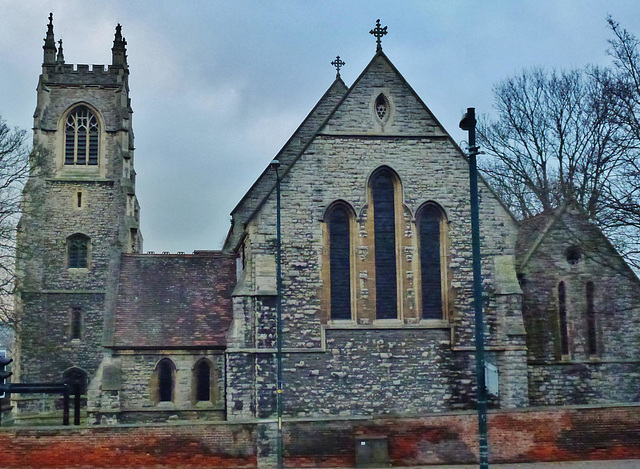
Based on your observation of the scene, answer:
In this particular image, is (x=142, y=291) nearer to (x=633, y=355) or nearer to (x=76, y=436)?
(x=76, y=436)

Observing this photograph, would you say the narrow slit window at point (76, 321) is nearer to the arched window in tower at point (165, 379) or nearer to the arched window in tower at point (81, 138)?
the arched window in tower at point (81, 138)

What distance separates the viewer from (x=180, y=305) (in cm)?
2864

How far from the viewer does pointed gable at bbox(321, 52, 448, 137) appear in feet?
82.8

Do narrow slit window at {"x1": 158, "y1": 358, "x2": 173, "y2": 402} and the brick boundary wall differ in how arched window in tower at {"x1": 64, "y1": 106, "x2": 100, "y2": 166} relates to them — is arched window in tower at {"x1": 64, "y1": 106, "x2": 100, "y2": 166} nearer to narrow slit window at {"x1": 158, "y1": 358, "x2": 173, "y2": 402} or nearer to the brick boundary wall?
narrow slit window at {"x1": 158, "y1": 358, "x2": 173, "y2": 402}

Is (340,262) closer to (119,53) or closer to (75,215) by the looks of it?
(75,215)

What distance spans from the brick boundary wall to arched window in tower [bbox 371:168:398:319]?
17.3ft

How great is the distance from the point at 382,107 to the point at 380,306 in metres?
6.39

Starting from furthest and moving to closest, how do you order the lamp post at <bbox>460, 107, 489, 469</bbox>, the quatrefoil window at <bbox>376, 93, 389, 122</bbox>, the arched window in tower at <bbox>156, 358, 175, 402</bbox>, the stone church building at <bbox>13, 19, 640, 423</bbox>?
1. the arched window in tower at <bbox>156, 358, 175, 402</bbox>
2. the quatrefoil window at <bbox>376, 93, 389, 122</bbox>
3. the stone church building at <bbox>13, 19, 640, 423</bbox>
4. the lamp post at <bbox>460, 107, 489, 469</bbox>

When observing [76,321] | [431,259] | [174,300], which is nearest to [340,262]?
[431,259]

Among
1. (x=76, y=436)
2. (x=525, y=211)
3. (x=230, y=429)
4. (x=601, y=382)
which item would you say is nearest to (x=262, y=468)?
(x=230, y=429)

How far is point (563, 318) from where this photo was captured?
26.0 meters

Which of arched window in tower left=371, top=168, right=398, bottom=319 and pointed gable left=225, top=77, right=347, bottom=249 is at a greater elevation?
pointed gable left=225, top=77, right=347, bottom=249

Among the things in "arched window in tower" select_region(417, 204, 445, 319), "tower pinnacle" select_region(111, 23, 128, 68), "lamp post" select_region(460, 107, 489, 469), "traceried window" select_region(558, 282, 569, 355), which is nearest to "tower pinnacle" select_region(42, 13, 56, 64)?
"tower pinnacle" select_region(111, 23, 128, 68)

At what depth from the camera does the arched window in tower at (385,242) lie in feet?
81.3
